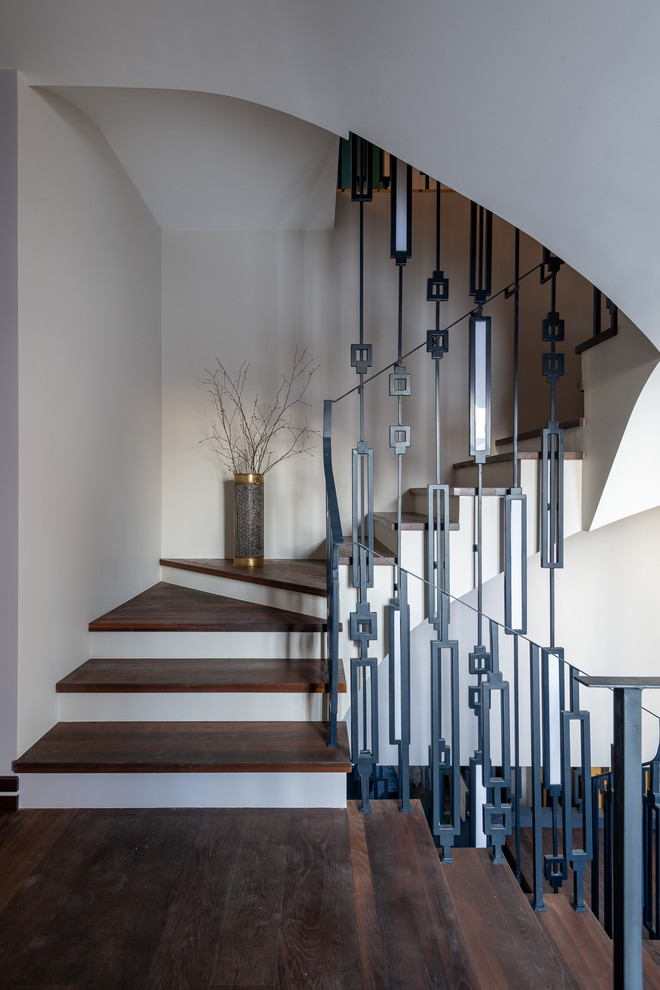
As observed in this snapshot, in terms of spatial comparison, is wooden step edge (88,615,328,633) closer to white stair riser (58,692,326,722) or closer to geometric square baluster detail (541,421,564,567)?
white stair riser (58,692,326,722)

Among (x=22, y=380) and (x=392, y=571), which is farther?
(x=392, y=571)

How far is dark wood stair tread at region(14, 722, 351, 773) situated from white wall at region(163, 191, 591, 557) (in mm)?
1800

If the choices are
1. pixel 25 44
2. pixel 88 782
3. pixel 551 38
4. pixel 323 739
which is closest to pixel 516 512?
pixel 323 739

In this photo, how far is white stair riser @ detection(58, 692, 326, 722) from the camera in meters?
2.55

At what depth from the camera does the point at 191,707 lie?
2.56 m

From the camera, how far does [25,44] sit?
220 centimetres

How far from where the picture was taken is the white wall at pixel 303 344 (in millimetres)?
4219

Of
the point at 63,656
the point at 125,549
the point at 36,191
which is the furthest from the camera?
the point at 125,549

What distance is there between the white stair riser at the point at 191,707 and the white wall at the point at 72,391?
0.41 ft

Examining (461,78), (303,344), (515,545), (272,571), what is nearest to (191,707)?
(272,571)

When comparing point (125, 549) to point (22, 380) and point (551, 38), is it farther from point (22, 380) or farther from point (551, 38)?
point (551, 38)

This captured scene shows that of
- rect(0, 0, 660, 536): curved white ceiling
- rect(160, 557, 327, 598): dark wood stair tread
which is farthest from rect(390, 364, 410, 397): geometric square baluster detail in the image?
rect(160, 557, 327, 598): dark wood stair tread

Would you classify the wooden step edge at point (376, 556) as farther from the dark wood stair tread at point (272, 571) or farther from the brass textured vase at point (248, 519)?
the brass textured vase at point (248, 519)

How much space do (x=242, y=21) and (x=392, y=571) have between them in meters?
2.03
